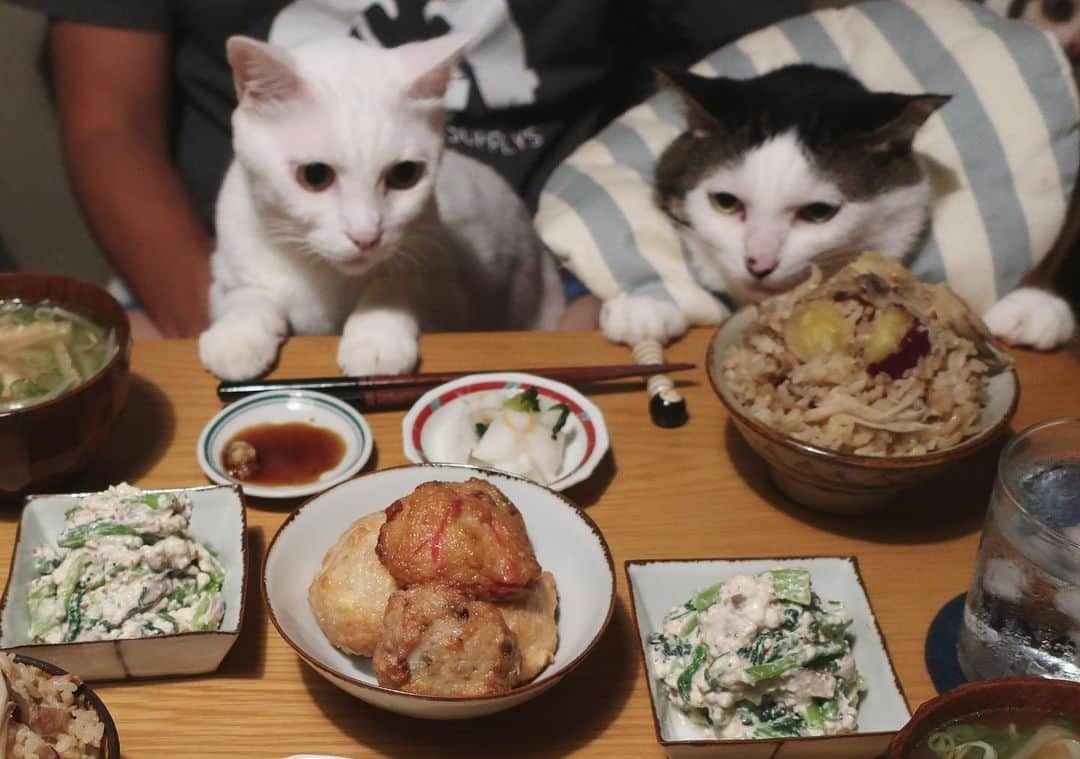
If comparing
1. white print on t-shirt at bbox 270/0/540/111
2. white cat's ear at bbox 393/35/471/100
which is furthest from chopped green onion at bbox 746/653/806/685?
white print on t-shirt at bbox 270/0/540/111

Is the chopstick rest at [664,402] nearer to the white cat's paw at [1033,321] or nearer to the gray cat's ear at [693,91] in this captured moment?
the gray cat's ear at [693,91]

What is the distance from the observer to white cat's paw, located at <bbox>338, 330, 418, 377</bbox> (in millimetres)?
1376

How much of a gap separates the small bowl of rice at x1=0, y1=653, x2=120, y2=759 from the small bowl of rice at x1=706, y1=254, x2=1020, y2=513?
73 centimetres

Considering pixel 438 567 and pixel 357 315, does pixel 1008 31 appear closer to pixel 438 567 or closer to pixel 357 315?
pixel 357 315

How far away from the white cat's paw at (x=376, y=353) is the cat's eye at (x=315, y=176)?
22 cm

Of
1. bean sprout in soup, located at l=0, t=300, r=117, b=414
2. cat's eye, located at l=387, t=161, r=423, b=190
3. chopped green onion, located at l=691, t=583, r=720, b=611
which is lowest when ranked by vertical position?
chopped green onion, located at l=691, t=583, r=720, b=611

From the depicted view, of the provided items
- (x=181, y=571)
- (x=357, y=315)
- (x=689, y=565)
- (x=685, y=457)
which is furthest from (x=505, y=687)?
(x=357, y=315)

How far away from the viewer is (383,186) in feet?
4.50

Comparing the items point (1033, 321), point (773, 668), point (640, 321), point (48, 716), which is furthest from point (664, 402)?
point (48, 716)

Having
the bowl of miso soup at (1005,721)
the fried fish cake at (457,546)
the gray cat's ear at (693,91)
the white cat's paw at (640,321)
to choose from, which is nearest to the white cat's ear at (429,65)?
the gray cat's ear at (693,91)

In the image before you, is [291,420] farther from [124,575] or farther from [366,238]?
[124,575]

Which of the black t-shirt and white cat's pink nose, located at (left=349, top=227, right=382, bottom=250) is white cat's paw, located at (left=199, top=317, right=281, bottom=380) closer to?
white cat's pink nose, located at (left=349, top=227, right=382, bottom=250)

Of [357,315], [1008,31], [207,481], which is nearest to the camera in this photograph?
[207,481]

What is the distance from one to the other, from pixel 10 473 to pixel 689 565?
0.74 metres
